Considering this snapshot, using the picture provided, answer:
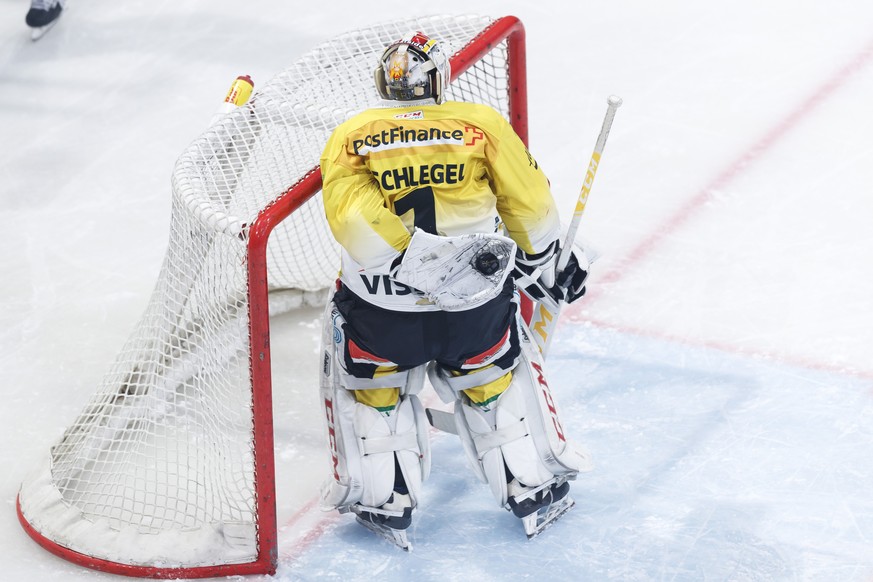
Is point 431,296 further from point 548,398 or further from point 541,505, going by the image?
point 541,505

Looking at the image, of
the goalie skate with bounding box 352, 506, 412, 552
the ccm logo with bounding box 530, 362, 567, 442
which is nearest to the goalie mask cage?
the goalie skate with bounding box 352, 506, 412, 552

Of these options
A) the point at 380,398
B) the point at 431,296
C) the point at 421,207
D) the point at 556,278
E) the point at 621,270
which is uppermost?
the point at 421,207

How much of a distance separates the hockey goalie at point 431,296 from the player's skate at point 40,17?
10.3ft

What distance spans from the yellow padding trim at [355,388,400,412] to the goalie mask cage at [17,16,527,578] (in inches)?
10.0

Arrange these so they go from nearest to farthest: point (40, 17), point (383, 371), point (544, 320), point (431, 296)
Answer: point (431, 296), point (383, 371), point (544, 320), point (40, 17)

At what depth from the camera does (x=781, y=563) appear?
3.15 m

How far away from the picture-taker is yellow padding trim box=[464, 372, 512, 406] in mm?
3199

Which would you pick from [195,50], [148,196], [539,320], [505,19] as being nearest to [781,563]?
[539,320]

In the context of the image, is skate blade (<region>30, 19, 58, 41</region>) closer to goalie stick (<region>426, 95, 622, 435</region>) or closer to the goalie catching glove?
goalie stick (<region>426, 95, 622, 435</region>)

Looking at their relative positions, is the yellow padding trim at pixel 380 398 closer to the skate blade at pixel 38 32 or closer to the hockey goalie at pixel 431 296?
the hockey goalie at pixel 431 296

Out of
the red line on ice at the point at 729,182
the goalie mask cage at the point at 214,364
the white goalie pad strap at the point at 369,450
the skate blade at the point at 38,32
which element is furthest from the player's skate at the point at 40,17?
the white goalie pad strap at the point at 369,450

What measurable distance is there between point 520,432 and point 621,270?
1214mm

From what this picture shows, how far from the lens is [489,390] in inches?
126

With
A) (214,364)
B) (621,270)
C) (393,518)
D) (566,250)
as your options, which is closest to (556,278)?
(566,250)
